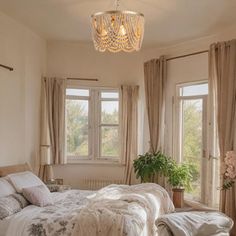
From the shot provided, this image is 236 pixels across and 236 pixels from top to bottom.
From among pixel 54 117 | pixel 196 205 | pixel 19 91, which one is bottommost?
pixel 196 205

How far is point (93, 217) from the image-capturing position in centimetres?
300

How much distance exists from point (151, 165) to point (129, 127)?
91 centimetres

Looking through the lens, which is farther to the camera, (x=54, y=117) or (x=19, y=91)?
(x=54, y=117)

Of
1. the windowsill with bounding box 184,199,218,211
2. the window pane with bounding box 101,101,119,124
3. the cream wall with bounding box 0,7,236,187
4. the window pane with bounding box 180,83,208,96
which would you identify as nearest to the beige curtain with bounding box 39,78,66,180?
the cream wall with bounding box 0,7,236,187

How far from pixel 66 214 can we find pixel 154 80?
132 inches

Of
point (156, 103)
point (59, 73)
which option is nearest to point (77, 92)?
point (59, 73)

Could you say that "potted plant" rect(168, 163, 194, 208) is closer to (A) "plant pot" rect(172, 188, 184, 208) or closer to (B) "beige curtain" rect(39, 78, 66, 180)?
(A) "plant pot" rect(172, 188, 184, 208)

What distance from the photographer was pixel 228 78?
15.5 ft

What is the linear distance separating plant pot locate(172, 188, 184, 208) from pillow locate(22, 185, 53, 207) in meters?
2.38

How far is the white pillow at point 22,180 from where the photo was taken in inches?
157

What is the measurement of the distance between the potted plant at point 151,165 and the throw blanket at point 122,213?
1532mm

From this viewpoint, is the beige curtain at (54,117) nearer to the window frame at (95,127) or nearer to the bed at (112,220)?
the window frame at (95,127)

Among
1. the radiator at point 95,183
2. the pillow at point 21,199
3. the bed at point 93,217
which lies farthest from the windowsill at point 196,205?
the pillow at point 21,199

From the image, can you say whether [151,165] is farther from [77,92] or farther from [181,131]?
[77,92]
